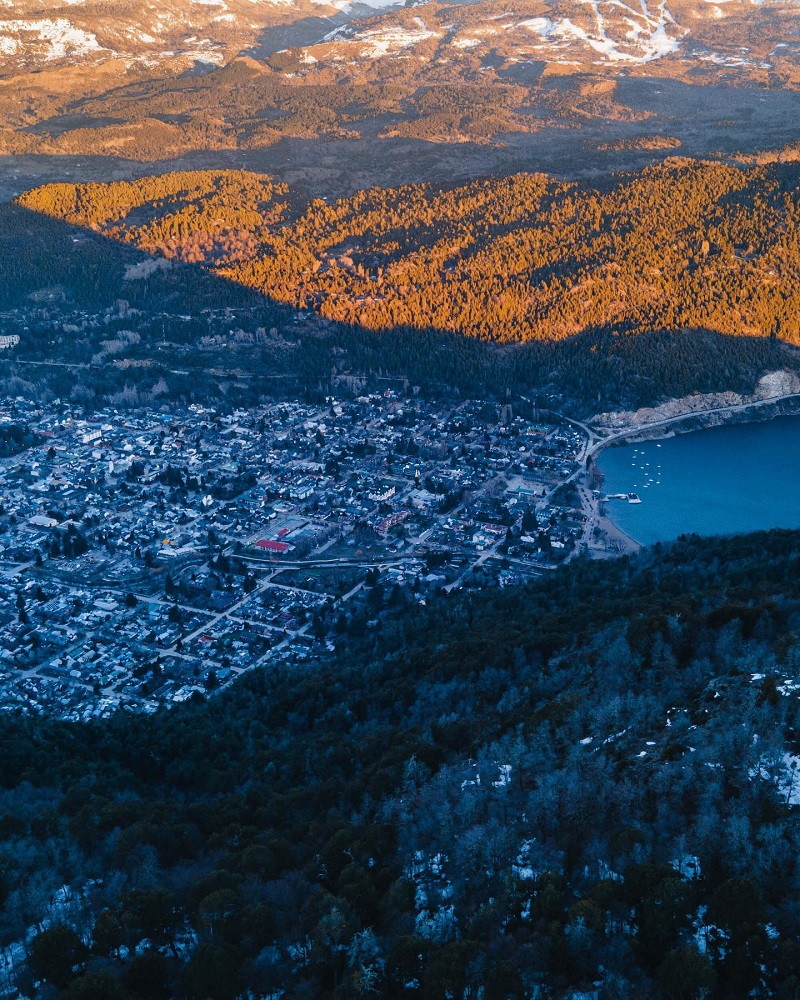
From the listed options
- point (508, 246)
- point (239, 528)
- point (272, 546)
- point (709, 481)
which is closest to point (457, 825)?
point (272, 546)

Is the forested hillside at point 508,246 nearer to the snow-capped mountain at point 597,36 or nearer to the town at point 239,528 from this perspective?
the town at point 239,528

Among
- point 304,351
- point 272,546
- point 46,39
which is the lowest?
point 272,546

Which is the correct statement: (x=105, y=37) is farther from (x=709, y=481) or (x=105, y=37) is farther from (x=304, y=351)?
(x=709, y=481)

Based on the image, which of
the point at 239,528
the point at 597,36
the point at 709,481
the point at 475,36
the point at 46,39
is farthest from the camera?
the point at 475,36

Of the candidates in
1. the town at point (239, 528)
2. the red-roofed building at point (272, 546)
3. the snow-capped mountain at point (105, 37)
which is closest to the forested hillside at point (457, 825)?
the town at point (239, 528)

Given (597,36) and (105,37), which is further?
(105,37)

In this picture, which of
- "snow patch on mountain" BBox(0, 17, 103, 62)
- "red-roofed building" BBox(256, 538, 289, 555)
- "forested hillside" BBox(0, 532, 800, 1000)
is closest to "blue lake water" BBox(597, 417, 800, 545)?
"red-roofed building" BBox(256, 538, 289, 555)
